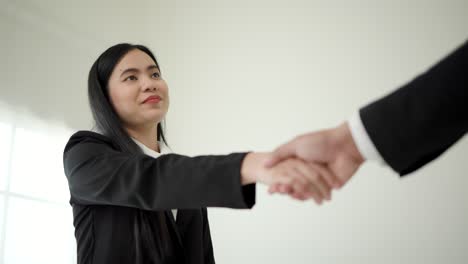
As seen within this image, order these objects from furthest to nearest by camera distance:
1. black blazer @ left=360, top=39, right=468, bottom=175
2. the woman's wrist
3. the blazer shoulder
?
the blazer shoulder
the woman's wrist
black blazer @ left=360, top=39, right=468, bottom=175

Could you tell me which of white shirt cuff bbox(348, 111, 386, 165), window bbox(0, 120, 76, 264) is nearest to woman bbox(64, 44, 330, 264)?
white shirt cuff bbox(348, 111, 386, 165)

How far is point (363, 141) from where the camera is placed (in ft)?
2.28

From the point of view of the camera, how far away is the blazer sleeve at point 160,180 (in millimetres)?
757

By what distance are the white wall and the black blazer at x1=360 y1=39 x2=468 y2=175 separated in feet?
5.92

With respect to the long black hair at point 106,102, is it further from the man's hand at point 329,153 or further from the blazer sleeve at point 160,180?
the man's hand at point 329,153

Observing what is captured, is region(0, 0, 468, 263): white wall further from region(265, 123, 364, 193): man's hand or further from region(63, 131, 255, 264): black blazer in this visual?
region(265, 123, 364, 193): man's hand

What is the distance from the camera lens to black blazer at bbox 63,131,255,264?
77 centimetres

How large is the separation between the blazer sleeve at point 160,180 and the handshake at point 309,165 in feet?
0.11

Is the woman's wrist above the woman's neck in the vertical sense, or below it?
below

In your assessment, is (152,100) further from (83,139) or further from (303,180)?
(303,180)

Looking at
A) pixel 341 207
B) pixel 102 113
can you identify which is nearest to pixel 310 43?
pixel 341 207

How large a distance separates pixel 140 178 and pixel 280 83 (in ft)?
6.53

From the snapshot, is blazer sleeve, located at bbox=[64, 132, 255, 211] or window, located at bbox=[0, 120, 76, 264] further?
window, located at bbox=[0, 120, 76, 264]

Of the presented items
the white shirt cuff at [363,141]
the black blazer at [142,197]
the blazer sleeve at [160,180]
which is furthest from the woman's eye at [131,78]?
the white shirt cuff at [363,141]
